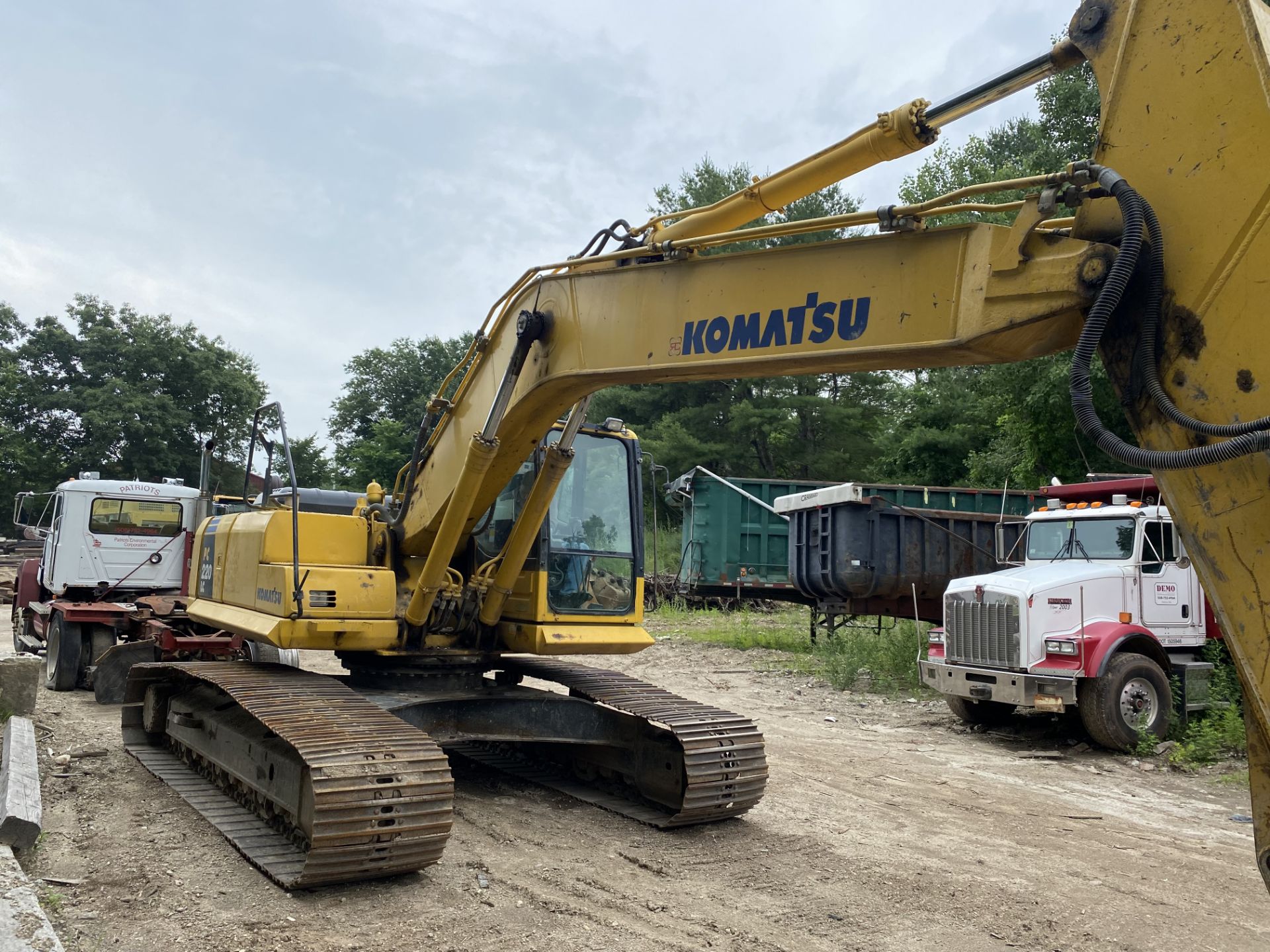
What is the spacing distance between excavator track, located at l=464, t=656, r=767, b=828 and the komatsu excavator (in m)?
0.03

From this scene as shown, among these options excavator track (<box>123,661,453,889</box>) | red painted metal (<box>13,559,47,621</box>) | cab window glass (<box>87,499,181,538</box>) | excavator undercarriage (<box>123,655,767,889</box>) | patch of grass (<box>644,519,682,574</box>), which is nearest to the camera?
excavator track (<box>123,661,453,889</box>)

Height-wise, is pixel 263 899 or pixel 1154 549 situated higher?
pixel 1154 549

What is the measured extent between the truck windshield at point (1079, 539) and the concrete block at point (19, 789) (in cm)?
906

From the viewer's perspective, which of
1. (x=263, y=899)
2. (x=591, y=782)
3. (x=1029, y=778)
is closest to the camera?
(x=263, y=899)

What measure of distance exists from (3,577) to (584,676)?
25116 mm

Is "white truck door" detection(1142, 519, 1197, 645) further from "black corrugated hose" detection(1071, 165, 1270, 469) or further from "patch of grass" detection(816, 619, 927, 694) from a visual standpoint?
"black corrugated hose" detection(1071, 165, 1270, 469)

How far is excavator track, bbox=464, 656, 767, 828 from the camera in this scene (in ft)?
20.0

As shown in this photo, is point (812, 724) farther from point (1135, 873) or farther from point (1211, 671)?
point (1135, 873)

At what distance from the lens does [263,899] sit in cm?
472

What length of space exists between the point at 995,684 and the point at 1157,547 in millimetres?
2025

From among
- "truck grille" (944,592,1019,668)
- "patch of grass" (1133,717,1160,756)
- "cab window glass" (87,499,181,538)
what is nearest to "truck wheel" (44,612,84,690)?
"cab window glass" (87,499,181,538)

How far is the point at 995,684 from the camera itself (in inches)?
378

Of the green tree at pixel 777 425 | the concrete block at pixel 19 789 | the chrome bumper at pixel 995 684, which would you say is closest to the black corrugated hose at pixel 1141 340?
the concrete block at pixel 19 789

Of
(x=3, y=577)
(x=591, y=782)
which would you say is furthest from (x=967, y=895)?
(x=3, y=577)
